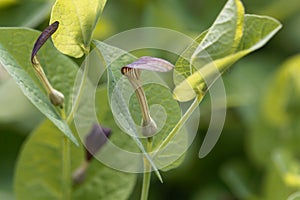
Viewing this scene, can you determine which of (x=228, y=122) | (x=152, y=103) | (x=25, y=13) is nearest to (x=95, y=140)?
(x=152, y=103)

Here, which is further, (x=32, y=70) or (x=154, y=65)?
(x=32, y=70)

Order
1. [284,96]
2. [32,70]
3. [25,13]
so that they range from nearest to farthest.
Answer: [32,70]
[25,13]
[284,96]

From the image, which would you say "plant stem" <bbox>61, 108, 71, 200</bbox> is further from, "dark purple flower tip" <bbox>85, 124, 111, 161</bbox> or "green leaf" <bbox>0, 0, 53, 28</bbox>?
"green leaf" <bbox>0, 0, 53, 28</bbox>

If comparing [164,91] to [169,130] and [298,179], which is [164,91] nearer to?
[169,130]

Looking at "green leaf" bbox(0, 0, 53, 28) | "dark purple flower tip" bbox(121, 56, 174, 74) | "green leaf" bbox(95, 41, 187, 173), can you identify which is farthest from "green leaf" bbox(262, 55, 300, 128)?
"dark purple flower tip" bbox(121, 56, 174, 74)

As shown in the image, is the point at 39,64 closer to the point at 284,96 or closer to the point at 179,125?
the point at 179,125

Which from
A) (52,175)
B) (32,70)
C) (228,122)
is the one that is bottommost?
(228,122)

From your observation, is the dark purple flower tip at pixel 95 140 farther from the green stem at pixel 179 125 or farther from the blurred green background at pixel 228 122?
the blurred green background at pixel 228 122
